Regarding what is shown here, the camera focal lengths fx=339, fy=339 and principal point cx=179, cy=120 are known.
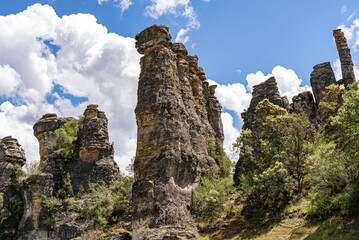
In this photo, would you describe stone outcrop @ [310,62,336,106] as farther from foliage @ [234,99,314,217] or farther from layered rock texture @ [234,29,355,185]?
foliage @ [234,99,314,217]

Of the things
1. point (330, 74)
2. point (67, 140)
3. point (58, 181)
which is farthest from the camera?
point (330, 74)

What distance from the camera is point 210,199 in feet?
104

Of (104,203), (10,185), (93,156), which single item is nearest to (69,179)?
(93,156)

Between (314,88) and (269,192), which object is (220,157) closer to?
(269,192)

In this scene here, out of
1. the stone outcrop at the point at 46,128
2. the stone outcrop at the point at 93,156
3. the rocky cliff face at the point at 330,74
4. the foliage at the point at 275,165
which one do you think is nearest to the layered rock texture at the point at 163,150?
the foliage at the point at 275,165

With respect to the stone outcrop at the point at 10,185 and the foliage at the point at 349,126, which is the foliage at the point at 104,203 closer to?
the stone outcrop at the point at 10,185

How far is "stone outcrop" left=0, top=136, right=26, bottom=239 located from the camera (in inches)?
1608

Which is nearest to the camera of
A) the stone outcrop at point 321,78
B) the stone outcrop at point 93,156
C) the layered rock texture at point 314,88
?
the stone outcrop at point 93,156

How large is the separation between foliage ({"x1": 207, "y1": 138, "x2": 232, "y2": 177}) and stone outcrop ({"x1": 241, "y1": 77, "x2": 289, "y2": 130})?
6832mm

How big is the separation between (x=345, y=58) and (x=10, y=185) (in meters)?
50.7

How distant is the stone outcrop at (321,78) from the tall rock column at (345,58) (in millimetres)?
1870

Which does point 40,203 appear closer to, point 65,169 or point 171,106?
point 65,169

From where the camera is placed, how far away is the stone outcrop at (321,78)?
4862 cm

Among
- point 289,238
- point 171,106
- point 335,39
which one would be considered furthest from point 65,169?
point 335,39
